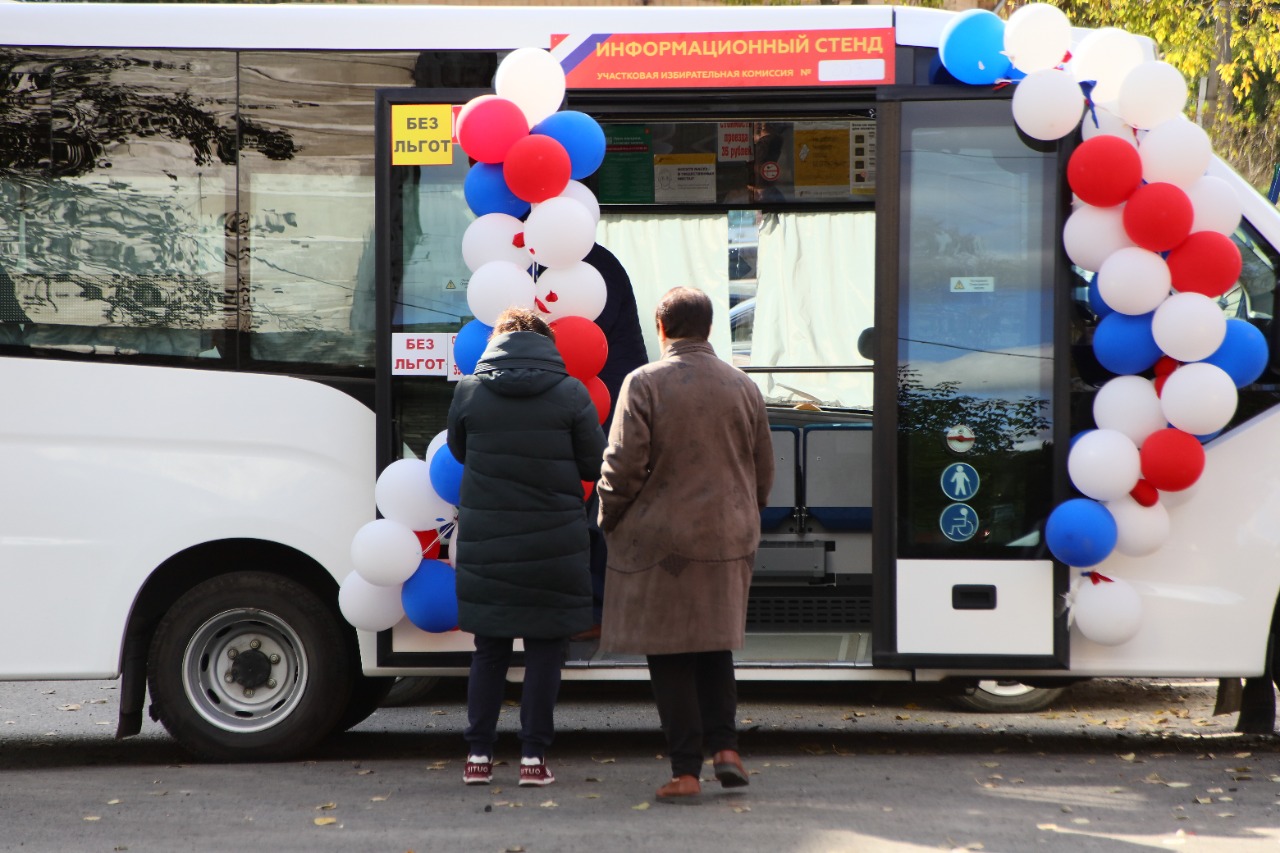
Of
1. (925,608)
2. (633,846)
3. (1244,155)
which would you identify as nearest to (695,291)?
(925,608)

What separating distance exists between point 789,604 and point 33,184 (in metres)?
3.96

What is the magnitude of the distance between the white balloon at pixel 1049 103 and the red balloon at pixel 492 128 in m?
1.99

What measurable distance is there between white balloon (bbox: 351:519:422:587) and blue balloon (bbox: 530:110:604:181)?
1588 mm

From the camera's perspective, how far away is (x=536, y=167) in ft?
18.4

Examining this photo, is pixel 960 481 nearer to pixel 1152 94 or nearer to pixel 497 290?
pixel 1152 94

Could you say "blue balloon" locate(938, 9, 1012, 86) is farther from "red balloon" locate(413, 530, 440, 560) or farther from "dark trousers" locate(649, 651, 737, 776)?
"red balloon" locate(413, 530, 440, 560)

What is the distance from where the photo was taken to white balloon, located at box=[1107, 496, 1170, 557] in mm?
5770

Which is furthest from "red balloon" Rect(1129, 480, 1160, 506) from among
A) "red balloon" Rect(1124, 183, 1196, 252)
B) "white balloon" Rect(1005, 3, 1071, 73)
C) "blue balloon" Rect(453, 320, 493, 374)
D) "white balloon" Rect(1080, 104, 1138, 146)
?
"blue balloon" Rect(453, 320, 493, 374)

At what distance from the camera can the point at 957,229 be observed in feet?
19.9

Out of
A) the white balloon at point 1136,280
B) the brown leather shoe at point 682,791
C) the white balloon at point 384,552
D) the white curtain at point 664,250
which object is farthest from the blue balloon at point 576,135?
the white curtain at point 664,250

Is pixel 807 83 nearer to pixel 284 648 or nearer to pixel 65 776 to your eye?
pixel 284 648

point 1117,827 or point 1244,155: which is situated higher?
point 1244,155

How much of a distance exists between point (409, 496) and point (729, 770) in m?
1.65

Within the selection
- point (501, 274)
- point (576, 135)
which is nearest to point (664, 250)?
point (576, 135)
